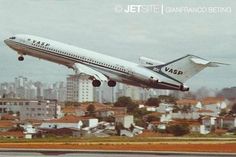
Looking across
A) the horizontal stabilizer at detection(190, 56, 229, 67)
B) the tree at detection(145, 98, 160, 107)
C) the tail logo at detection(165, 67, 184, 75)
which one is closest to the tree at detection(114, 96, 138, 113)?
the tree at detection(145, 98, 160, 107)

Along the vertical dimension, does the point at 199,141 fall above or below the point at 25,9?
below

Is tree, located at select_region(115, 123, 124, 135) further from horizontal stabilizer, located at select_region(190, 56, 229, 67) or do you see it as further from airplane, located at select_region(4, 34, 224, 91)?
horizontal stabilizer, located at select_region(190, 56, 229, 67)

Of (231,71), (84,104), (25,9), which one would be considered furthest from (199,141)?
(25,9)

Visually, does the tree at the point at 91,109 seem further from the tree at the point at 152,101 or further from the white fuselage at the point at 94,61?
the tree at the point at 152,101

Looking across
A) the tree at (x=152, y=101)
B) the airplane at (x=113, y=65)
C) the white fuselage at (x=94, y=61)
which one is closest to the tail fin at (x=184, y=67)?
the airplane at (x=113, y=65)

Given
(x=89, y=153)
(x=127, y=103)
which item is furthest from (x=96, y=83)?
(x=89, y=153)

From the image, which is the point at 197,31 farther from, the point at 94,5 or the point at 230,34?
the point at 94,5

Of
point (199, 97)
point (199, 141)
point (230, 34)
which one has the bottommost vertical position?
point (199, 141)
